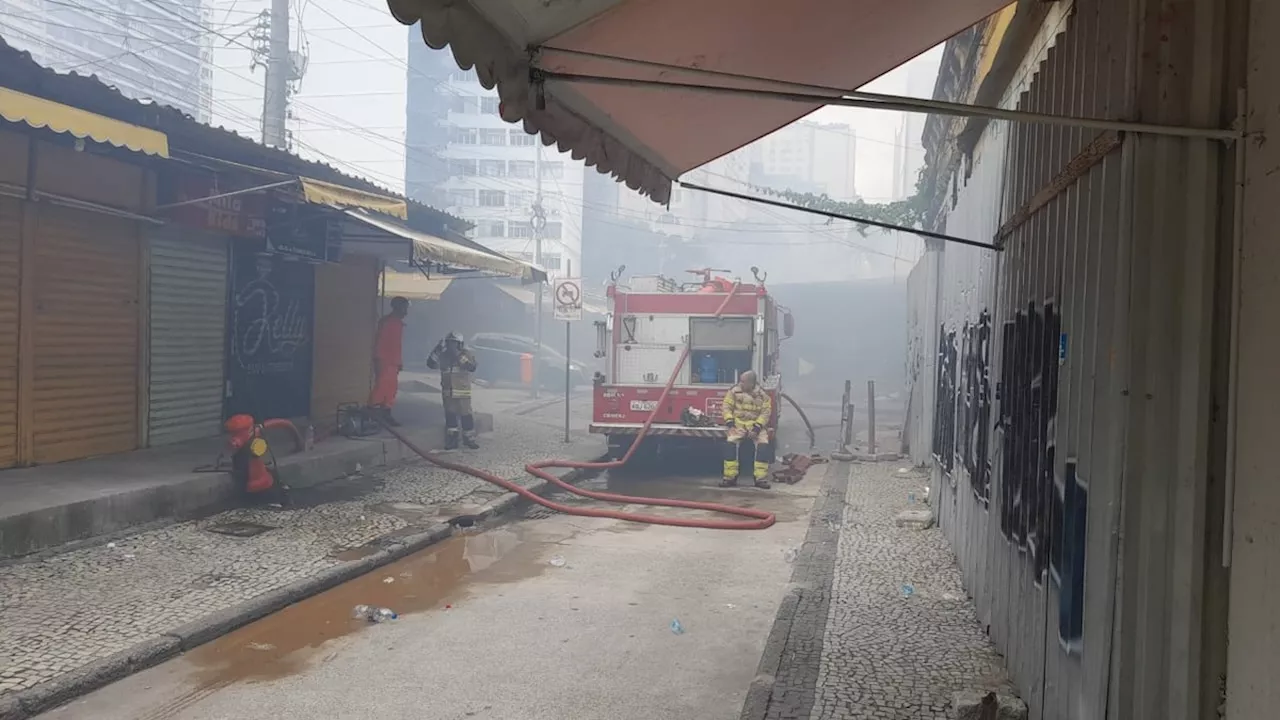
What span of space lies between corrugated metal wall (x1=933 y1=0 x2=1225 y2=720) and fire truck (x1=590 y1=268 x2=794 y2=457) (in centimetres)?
837

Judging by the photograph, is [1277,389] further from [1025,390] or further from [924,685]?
[924,685]

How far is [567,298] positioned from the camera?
15.1m

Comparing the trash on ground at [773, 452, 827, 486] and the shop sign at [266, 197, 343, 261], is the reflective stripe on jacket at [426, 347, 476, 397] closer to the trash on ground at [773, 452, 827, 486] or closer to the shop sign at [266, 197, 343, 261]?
the shop sign at [266, 197, 343, 261]

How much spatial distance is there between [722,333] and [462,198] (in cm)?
4889

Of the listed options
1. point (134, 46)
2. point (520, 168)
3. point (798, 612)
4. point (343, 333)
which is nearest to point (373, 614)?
point (798, 612)

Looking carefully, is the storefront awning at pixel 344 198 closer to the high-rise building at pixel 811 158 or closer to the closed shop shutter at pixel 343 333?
the closed shop shutter at pixel 343 333

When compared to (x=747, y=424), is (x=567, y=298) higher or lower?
higher

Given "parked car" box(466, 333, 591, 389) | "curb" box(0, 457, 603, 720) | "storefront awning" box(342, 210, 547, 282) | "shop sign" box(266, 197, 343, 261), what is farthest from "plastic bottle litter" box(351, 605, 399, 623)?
"parked car" box(466, 333, 591, 389)

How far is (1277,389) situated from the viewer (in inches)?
91.6

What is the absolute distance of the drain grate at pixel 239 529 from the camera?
804 cm

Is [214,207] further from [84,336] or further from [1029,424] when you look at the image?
[1029,424]

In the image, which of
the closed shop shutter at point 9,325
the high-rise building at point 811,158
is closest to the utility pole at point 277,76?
the closed shop shutter at point 9,325

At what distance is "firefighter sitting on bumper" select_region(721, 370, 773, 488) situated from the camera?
1197cm

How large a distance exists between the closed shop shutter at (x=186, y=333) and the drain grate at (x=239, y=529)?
2.78 m
